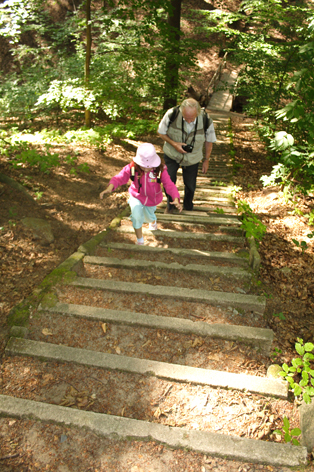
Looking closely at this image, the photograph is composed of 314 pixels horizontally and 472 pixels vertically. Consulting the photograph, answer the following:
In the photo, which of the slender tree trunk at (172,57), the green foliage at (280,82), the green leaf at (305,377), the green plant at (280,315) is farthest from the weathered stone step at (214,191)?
the green leaf at (305,377)

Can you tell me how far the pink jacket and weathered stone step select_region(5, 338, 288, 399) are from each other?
2.06 m

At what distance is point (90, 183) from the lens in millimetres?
7094

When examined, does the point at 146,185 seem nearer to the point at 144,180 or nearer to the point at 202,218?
the point at 144,180

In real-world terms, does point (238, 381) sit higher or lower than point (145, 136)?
higher

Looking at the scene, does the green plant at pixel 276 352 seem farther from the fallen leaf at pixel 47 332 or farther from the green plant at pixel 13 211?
the green plant at pixel 13 211

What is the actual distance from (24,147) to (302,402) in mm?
7741

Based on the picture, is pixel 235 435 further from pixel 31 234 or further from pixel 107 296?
pixel 31 234

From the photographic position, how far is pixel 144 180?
12.7 ft

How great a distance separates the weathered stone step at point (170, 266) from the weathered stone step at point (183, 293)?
0.41 m

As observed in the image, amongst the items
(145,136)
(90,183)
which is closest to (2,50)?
(145,136)

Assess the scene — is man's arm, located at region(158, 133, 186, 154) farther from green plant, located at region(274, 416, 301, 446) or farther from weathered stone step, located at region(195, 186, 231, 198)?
green plant, located at region(274, 416, 301, 446)

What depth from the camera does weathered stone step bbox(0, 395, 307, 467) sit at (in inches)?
77.8

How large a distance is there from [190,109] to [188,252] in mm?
2014

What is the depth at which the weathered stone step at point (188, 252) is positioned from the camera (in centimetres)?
396
